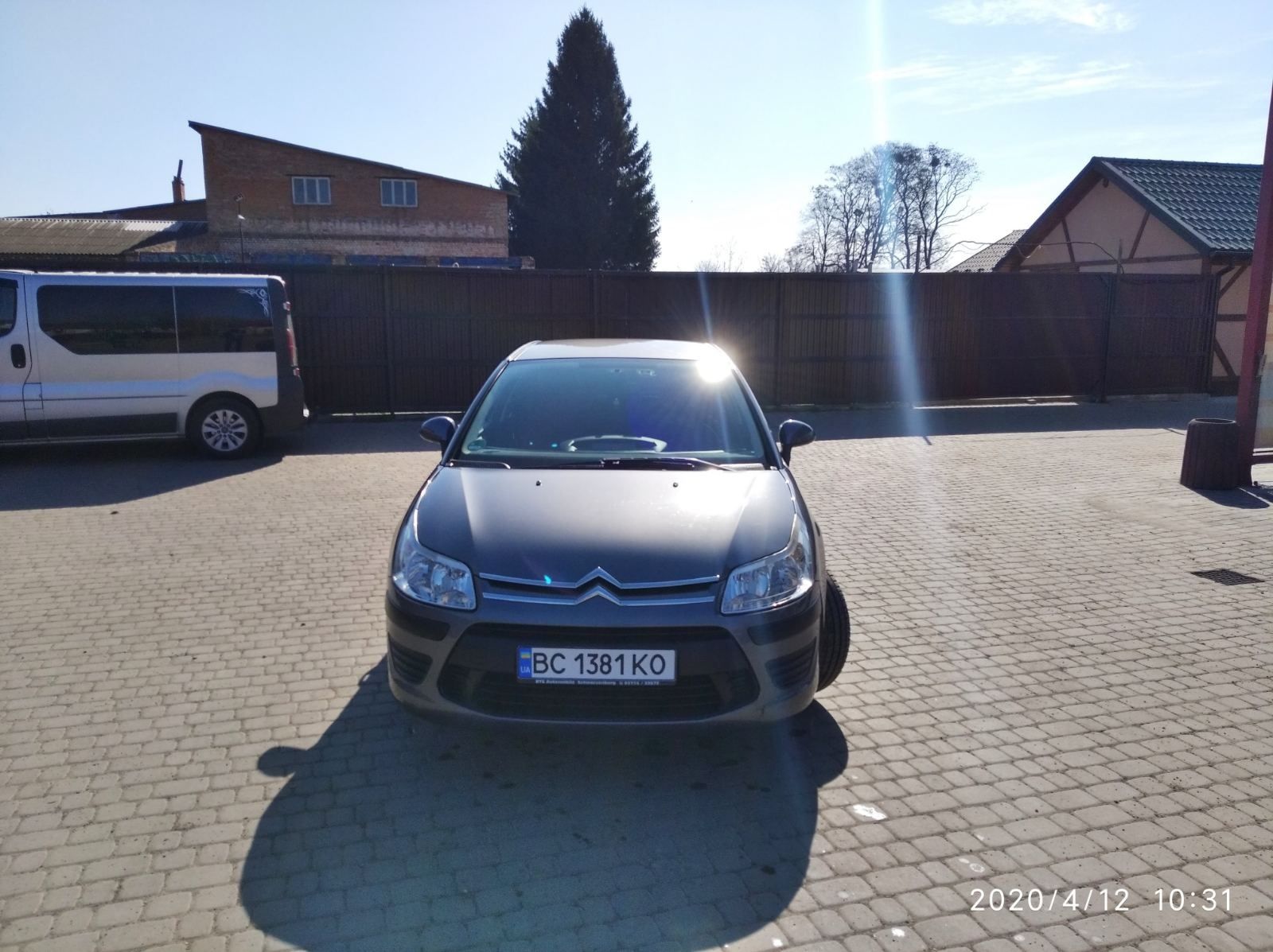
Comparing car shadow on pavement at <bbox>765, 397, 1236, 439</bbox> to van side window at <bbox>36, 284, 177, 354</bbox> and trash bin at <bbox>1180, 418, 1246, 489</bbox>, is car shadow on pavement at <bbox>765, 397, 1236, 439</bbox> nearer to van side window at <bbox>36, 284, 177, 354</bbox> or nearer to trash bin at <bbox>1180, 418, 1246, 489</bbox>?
trash bin at <bbox>1180, 418, 1246, 489</bbox>

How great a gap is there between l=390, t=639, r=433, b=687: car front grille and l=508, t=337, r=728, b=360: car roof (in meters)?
2.19

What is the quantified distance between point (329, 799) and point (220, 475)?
737cm

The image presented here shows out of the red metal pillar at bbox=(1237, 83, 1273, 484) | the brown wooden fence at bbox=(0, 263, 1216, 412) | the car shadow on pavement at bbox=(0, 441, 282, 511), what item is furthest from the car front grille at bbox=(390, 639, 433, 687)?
the brown wooden fence at bbox=(0, 263, 1216, 412)

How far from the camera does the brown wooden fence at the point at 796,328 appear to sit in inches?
→ 560

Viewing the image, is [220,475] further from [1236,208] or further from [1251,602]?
[1236,208]

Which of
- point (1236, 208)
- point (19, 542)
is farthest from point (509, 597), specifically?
point (1236, 208)

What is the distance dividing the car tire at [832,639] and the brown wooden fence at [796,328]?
1107 cm

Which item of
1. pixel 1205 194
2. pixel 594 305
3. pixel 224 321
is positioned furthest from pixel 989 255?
pixel 224 321

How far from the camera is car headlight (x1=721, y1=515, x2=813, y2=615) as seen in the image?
3.42 meters

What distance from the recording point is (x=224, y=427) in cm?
1084

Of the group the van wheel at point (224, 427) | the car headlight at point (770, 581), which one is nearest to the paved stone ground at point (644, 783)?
the car headlight at point (770, 581)

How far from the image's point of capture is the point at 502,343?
14.8m

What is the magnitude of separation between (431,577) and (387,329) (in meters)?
11.4

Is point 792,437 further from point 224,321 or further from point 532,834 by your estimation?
point 224,321
